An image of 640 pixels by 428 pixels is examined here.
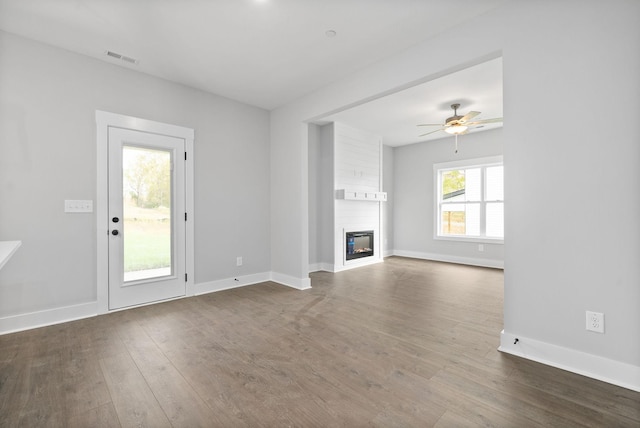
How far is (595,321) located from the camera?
194 centimetres

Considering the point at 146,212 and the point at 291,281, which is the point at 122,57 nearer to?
the point at 146,212

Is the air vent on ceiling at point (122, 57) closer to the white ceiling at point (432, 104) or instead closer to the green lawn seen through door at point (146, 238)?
the green lawn seen through door at point (146, 238)

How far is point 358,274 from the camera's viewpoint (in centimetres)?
525

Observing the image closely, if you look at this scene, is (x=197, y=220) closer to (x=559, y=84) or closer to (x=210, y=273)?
(x=210, y=273)

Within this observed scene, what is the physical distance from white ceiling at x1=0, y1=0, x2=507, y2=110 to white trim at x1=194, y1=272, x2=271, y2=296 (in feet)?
8.99

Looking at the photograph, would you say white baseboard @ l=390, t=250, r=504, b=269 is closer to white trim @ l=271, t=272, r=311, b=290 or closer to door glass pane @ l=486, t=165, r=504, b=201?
door glass pane @ l=486, t=165, r=504, b=201

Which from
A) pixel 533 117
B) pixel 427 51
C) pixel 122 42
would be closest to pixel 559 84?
pixel 533 117

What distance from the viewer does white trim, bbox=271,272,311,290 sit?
4227 millimetres

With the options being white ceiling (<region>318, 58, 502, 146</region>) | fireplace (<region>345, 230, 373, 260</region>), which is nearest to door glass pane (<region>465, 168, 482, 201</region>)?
white ceiling (<region>318, 58, 502, 146</region>)

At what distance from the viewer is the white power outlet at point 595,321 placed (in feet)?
6.28

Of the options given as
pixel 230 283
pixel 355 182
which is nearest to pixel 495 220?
pixel 355 182

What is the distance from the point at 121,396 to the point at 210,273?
92.7 inches

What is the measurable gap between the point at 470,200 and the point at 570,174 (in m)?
4.57

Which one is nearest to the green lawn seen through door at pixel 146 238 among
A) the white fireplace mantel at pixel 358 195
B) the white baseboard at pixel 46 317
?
the white baseboard at pixel 46 317
